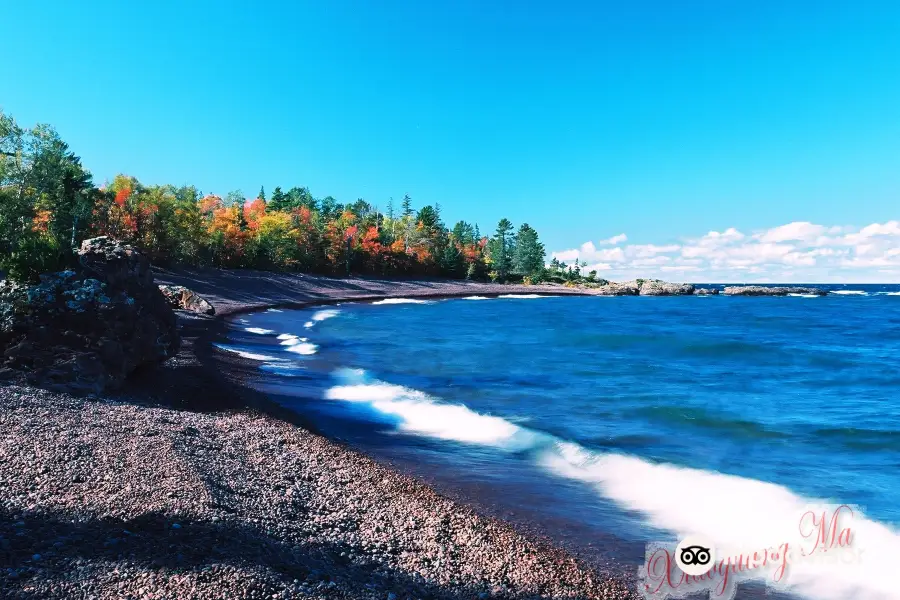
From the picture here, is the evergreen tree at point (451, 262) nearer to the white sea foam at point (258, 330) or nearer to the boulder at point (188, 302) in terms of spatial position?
the boulder at point (188, 302)

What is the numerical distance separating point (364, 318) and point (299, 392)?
2978 centimetres

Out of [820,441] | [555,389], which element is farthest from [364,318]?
[820,441]

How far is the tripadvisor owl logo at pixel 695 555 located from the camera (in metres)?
6.45

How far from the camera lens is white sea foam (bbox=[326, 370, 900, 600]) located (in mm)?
6414

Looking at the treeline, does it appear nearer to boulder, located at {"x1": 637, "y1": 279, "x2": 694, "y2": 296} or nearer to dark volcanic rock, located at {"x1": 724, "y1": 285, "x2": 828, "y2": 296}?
boulder, located at {"x1": 637, "y1": 279, "x2": 694, "y2": 296}

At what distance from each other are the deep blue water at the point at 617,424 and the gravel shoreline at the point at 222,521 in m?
1.39

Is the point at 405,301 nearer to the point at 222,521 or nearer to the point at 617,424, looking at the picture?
→ the point at 617,424

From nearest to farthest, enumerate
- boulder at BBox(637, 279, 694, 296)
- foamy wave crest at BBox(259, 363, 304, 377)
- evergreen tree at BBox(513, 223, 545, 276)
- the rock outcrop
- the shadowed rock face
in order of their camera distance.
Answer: the rock outcrop, foamy wave crest at BBox(259, 363, 304, 377), the shadowed rock face, boulder at BBox(637, 279, 694, 296), evergreen tree at BBox(513, 223, 545, 276)

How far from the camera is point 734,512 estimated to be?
27.5ft

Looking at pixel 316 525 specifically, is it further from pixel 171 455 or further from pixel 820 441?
pixel 820 441

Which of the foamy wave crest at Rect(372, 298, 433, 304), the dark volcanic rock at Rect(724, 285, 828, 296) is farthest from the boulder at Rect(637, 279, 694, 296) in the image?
the foamy wave crest at Rect(372, 298, 433, 304)

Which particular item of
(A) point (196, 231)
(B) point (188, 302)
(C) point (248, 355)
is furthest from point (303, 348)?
(A) point (196, 231)

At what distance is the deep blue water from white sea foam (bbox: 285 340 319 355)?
112 mm

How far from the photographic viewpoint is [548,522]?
7141 mm
